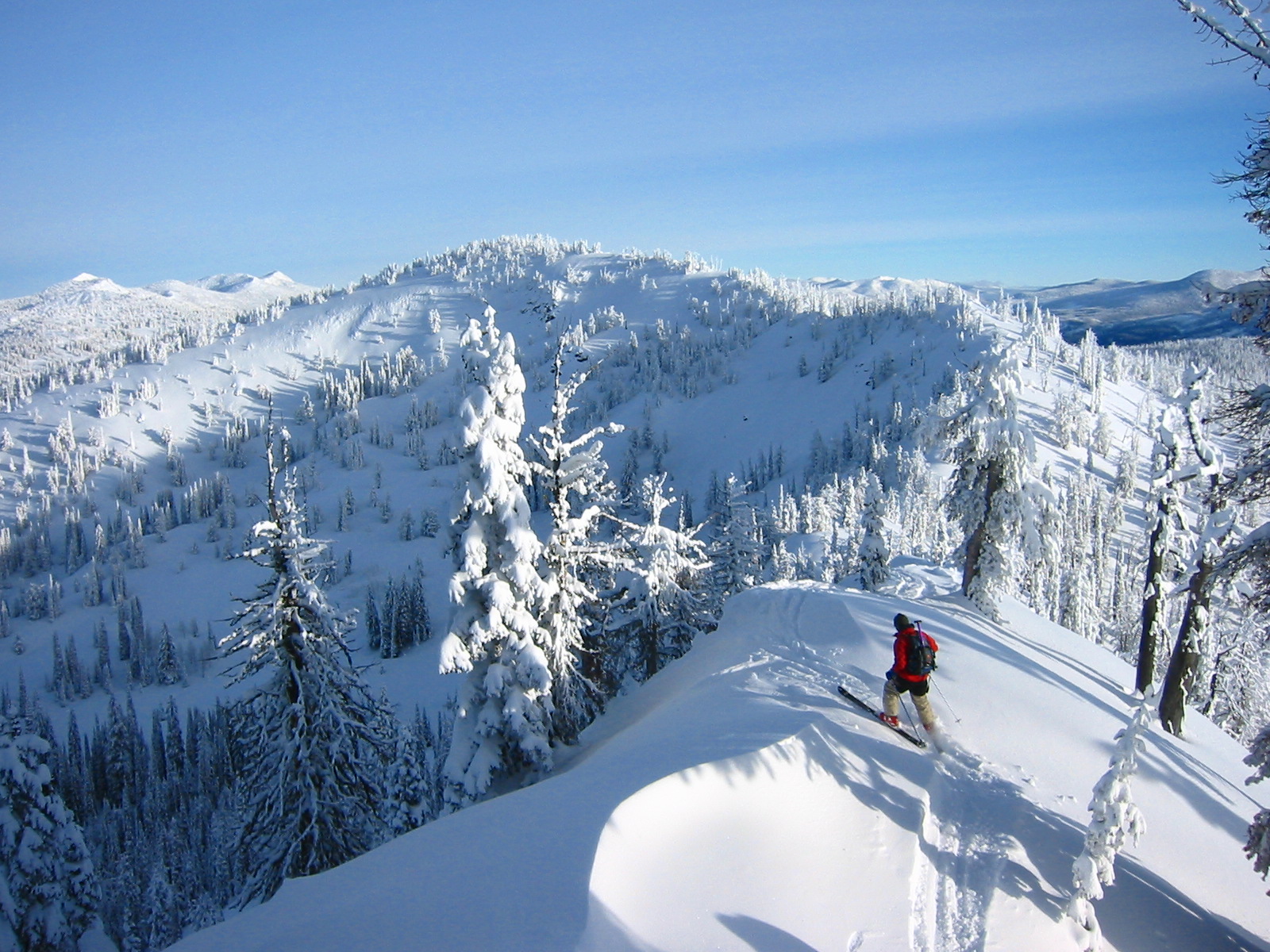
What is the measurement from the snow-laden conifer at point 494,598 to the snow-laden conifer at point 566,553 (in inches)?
25.5

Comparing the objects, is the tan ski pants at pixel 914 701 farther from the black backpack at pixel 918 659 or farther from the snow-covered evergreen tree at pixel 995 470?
the snow-covered evergreen tree at pixel 995 470

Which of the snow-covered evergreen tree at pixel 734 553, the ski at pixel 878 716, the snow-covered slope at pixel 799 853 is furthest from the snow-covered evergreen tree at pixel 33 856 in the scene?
the snow-covered evergreen tree at pixel 734 553

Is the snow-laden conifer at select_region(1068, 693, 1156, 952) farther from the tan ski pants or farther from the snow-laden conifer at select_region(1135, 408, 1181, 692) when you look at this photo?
the snow-laden conifer at select_region(1135, 408, 1181, 692)

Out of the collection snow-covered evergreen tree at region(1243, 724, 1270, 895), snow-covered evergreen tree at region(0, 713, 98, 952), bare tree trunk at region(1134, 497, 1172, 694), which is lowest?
snow-covered evergreen tree at region(0, 713, 98, 952)

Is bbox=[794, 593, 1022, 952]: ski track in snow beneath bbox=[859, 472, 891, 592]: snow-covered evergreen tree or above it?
above

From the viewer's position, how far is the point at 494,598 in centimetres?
1346

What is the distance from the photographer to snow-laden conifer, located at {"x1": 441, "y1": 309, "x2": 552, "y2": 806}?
1348cm

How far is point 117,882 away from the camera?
4616cm

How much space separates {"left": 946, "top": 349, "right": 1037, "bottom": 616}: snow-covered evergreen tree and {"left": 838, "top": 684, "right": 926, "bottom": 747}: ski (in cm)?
1218

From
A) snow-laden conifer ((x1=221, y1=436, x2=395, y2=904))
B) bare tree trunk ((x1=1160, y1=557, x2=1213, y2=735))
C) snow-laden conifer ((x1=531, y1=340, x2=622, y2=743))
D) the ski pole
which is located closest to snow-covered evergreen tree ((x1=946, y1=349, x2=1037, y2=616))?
bare tree trunk ((x1=1160, y1=557, x2=1213, y2=735))

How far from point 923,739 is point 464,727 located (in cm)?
908

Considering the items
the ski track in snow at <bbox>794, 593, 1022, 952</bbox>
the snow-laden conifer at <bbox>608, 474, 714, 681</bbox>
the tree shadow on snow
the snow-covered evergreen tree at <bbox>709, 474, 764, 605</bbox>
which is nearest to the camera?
the tree shadow on snow

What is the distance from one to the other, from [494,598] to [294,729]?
5506 millimetres

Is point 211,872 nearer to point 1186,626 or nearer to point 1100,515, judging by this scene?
point 1186,626
